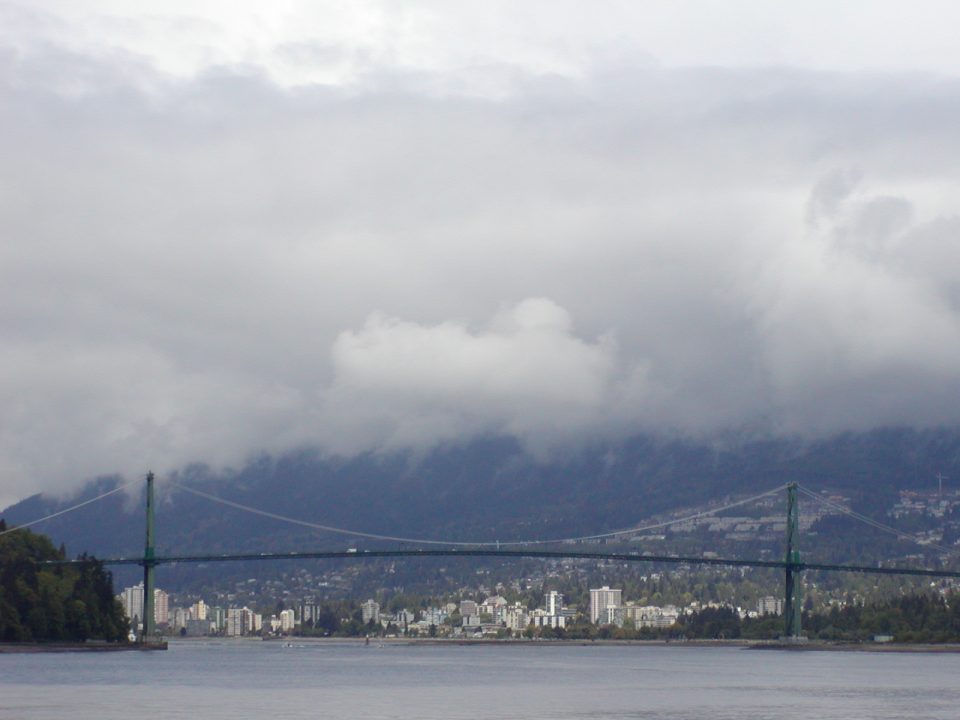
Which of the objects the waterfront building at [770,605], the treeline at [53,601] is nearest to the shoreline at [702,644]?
the waterfront building at [770,605]

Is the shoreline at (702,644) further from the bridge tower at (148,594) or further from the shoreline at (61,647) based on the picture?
the shoreline at (61,647)

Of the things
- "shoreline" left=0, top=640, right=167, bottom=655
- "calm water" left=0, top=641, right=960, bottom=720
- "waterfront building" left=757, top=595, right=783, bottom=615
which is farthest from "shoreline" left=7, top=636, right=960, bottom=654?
"waterfront building" left=757, top=595, right=783, bottom=615

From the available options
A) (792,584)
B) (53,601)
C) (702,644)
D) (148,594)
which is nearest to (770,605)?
(702,644)

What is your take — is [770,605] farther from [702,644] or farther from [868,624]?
[868,624]

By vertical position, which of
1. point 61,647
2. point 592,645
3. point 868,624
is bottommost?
point 592,645

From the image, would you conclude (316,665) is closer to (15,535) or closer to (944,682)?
(15,535)

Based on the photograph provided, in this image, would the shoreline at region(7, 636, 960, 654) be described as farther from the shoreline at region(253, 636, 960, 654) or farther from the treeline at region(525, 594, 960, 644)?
the treeline at region(525, 594, 960, 644)
